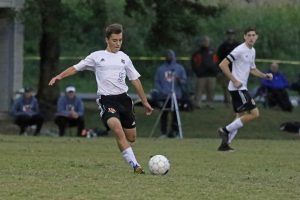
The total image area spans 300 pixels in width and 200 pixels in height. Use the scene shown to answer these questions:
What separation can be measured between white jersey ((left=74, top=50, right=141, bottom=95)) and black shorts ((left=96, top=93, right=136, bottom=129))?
8cm

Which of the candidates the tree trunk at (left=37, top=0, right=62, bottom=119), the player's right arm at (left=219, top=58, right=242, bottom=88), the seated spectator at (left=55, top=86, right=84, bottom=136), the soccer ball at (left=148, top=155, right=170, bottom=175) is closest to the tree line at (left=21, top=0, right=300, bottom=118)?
the tree trunk at (left=37, top=0, right=62, bottom=119)

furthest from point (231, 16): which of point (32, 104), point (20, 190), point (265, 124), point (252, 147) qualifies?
point (20, 190)

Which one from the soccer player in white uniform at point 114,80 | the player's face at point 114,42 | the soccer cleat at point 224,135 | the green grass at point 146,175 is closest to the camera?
the green grass at point 146,175

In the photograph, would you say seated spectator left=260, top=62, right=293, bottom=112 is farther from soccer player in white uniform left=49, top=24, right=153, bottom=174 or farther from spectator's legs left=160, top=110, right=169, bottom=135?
soccer player in white uniform left=49, top=24, right=153, bottom=174

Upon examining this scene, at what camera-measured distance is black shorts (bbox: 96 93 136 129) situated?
14227 millimetres

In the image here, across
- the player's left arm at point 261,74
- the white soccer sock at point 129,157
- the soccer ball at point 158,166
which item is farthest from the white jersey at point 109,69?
the player's left arm at point 261,74

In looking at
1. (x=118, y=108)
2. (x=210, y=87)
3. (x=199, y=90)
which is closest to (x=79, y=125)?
(x=199, y=90)

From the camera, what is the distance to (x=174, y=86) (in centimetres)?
2838

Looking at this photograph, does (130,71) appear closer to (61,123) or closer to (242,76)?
(242,76)

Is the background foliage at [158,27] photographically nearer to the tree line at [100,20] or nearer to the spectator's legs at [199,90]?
the tree line at [100,20]

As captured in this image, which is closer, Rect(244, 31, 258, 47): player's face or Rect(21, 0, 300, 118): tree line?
Rect(244, 31, 258, 47): player's face

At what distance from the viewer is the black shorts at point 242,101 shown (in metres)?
19.5

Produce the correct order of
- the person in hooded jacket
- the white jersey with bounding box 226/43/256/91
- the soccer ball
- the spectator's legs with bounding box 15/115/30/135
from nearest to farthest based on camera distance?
the soccer ball
the white jersey with bounding box 226/43/256/91
the spectator's legs with bounding box 15/115/30/135
the person in hooded jacket

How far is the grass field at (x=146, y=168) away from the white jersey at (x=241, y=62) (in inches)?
57.7
